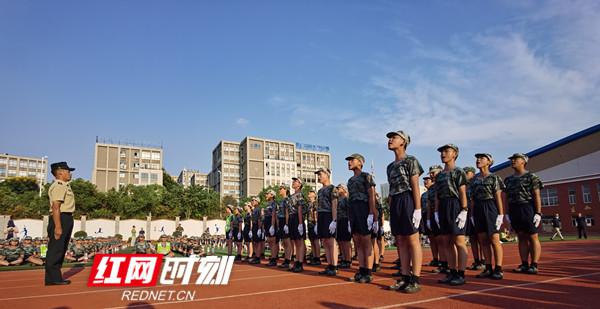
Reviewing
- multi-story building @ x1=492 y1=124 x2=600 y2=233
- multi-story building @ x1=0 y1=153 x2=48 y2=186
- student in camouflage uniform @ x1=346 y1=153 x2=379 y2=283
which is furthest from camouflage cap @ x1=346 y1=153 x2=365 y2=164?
multi-story building @ x1=0 y1=153 x2=48 y2=186

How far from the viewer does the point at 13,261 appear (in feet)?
43.1

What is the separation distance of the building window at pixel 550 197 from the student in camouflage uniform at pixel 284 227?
142 ft

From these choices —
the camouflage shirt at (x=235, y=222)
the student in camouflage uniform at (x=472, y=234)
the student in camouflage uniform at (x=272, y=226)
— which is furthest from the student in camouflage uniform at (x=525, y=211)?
the camouflage shirt at (x=235, y=222)

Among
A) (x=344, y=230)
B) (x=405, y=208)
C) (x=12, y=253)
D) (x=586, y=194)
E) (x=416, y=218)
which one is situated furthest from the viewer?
(x=586, y=194)

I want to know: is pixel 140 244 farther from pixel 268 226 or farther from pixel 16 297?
pixel 16 297

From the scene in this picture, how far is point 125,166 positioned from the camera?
92938 mm

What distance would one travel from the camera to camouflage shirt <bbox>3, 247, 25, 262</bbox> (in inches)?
518

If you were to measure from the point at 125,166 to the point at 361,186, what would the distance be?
96400 mm

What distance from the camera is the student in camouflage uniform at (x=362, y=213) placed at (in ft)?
22.2

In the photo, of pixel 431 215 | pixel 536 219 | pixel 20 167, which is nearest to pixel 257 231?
pixel 431 215

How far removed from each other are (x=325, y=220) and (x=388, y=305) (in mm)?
4255

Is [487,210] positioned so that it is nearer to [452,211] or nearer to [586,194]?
[452,211]

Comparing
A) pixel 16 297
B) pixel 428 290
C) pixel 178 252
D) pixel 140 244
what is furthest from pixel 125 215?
pixel 428 290

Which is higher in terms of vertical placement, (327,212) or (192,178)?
(192,178)
